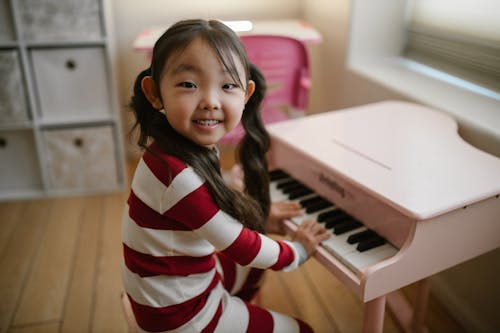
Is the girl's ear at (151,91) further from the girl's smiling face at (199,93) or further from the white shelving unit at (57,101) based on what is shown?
the white shelving unit at (57,101)

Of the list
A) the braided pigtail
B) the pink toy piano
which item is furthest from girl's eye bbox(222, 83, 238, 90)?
the pink toy piano

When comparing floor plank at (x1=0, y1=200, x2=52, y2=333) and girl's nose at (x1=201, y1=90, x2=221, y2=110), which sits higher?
girl's nose at (x1=201, y1=90, x2=221, y2=110)

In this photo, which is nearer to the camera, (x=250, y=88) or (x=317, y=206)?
(x=250, y=88)

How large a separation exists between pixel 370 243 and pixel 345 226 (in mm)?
87

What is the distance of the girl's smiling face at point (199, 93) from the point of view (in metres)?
0.88

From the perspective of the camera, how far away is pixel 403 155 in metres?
1.21

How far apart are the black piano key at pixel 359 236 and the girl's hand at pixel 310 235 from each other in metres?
0.06

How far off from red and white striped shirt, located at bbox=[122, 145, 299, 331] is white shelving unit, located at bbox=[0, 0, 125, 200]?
4.73ft

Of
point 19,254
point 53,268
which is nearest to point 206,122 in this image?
point 53,268

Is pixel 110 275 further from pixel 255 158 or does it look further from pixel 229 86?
pixel 229 86

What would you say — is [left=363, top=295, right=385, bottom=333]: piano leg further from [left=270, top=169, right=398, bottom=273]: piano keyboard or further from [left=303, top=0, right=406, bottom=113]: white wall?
[left=303, top=0, right=406, bottom=113]: white wall

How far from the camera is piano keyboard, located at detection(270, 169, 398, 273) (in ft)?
3.43

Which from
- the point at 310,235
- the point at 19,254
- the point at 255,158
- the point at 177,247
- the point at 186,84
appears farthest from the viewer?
the point at 19,254

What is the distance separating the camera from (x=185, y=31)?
0.88 meters
